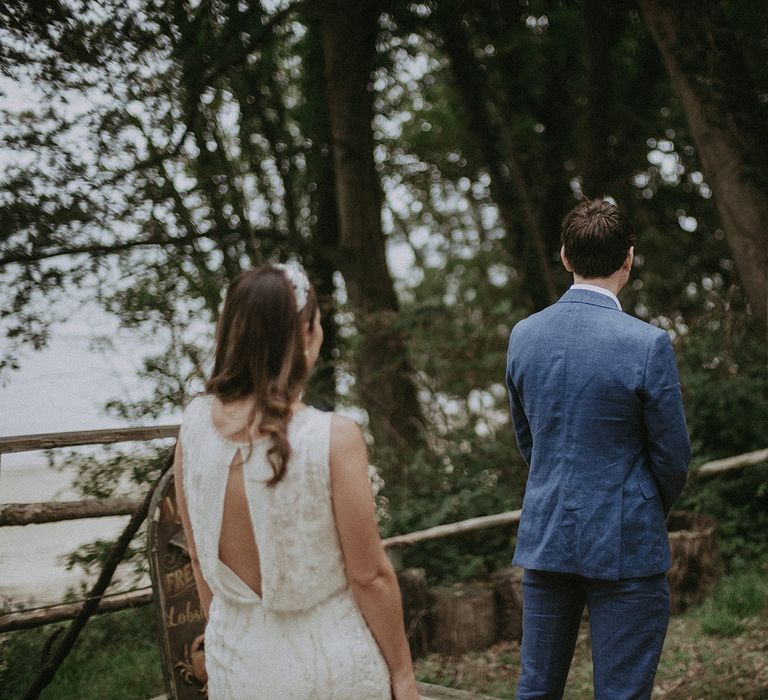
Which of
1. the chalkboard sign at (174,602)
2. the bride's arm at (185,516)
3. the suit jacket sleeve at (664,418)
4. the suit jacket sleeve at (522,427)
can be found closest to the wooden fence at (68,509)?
the chalkboard sign at (174,602)

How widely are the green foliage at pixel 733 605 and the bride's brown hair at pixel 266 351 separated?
14.3 feet

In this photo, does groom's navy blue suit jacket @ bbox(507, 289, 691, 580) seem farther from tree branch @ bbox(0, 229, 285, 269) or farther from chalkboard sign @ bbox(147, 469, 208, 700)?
tree branch @ bbox(0, 229, 285, 269)

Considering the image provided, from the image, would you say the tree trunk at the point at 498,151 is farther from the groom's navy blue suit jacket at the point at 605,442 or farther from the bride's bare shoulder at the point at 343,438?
the bride's bare shoulder at the point at 343,438

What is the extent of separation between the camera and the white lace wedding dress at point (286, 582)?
5.45 feet

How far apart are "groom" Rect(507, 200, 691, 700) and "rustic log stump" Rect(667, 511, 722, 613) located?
3.57 metres

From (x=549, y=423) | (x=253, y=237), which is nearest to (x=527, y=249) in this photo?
(x=253, y=237)

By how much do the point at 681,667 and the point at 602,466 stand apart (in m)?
2.96

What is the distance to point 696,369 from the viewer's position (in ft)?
26.3

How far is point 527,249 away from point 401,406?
120 inches

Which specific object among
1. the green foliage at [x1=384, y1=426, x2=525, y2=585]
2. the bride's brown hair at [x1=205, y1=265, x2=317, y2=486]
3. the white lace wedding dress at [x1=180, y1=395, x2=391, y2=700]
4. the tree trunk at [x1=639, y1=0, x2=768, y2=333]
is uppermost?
the tree trunk at [x1=639, y1=0, x2=768, y2=333]

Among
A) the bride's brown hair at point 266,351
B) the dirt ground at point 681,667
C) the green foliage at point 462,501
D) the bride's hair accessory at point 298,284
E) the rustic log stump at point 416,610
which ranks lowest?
the dirt ground at point 681,667

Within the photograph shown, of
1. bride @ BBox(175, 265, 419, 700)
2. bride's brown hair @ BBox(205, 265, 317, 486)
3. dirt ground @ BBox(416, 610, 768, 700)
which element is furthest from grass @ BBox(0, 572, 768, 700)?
bride's brown hair @ BBox(205, 265, 317, 486)

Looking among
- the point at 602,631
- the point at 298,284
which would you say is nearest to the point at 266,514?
the point at 298,284

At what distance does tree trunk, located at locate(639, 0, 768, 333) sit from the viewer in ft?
18.2
